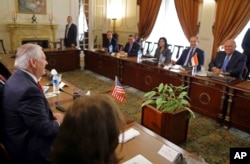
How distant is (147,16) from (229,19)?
274 centimetres

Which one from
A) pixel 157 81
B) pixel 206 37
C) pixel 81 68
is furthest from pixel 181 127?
pixel 81 68

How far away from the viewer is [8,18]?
666 cm

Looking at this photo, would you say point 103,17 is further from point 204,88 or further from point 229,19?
point 204,88

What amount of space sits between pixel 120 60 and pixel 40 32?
12.4ft

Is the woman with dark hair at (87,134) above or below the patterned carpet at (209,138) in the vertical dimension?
above

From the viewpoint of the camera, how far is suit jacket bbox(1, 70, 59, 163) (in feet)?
4.51

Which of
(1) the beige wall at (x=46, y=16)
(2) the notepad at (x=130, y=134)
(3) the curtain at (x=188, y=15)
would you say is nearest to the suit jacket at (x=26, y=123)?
Answer: (2) the notepad at (x=130, y=134)

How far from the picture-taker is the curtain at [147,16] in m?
6.79

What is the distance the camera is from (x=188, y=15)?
5832 millimetres

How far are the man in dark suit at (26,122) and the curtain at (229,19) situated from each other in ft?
15.7

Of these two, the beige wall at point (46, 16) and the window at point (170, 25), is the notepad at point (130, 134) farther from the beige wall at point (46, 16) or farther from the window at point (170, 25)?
the beige wall at point (46, 16)

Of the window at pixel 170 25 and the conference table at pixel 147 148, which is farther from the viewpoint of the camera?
the window at pixel 170 25

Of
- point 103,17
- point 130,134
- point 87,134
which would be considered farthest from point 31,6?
point 87,134

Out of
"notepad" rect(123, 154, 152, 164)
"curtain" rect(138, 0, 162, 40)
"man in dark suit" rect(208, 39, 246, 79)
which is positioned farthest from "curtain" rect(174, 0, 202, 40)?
"notepad" rect(123, 154, 152, 164)
